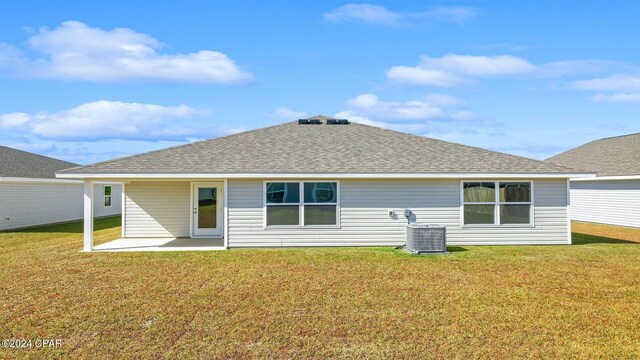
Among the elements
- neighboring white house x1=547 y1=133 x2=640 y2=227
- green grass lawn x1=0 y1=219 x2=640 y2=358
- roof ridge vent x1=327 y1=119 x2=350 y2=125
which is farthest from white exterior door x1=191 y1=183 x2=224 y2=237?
neighboring white house x1=547 y1=133 x2=640 y2=227

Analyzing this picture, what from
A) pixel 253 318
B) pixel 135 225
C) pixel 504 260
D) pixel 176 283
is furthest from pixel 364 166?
pixel 135 225

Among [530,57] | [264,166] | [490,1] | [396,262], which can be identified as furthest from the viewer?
[530,57]

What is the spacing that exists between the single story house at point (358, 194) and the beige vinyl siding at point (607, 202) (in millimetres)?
8311

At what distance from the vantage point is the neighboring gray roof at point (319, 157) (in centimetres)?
1250

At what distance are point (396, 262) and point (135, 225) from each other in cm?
1033

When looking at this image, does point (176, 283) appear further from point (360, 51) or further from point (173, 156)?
point (360, 51)

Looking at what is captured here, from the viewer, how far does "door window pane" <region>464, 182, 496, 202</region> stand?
42.6ft

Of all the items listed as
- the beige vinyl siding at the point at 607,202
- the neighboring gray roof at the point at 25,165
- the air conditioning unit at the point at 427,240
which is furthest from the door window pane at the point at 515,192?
the neighboring gray roof at the point at 25,165

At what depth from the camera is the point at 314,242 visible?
503 inches

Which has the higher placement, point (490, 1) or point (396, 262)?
point (490, 1)

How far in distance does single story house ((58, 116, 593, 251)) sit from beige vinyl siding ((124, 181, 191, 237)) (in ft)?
5.45

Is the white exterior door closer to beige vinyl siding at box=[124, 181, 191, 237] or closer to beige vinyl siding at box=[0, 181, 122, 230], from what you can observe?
beige vinyl siding at box=[124, 181, 191, 237]

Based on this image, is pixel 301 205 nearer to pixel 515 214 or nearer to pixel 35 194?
pixel 515 214

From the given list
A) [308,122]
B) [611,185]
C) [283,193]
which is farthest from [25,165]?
[611,185]
